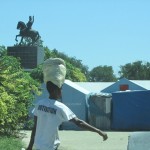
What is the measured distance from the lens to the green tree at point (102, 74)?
10744cm

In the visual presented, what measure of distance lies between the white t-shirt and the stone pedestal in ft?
86.1

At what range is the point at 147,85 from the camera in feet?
133

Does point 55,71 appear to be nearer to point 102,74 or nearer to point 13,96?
point 13,96

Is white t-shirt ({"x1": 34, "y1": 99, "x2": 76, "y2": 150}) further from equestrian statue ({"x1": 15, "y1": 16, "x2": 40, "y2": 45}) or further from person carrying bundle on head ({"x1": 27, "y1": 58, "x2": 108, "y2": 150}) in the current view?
equestrian statue ({"x1": 15, "y1": 16, "x2": 40, "y2": 45})

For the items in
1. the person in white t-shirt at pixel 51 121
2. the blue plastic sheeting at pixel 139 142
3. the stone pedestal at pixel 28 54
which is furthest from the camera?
the stone pedestal at pixel 28 54

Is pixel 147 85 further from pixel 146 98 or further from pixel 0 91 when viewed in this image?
pixel 0 91

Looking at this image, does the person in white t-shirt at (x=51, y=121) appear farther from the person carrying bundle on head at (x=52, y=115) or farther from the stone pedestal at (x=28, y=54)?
the stone pedestal at (x=28, y=54)

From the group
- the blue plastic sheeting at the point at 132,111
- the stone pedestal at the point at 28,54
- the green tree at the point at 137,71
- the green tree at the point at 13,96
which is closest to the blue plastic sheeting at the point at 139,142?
the green tree at the point at 13,96

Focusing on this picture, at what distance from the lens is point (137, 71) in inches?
3570

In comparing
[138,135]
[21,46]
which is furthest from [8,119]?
[21,46]

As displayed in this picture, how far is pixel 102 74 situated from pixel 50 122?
103m

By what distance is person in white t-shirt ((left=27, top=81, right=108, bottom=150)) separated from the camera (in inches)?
221

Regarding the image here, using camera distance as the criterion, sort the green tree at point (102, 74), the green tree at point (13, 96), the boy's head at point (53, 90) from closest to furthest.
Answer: the boy's head at point (53, 90) < the green tree at point (13, 96) < the green tree at point (102, 74)

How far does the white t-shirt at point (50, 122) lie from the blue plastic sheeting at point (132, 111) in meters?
22.2
